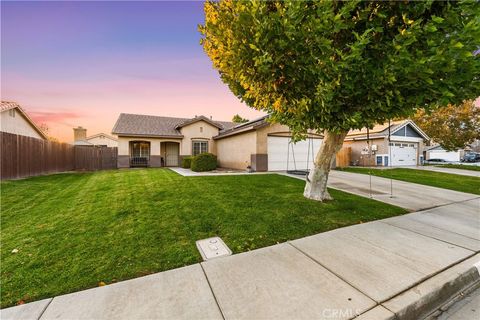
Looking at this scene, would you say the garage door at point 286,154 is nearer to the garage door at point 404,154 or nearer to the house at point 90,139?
the garage door at point 404,154

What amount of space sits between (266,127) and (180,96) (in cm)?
652

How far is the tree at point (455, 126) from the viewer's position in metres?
20.5

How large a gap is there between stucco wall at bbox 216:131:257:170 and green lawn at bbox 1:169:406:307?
6.86 metres

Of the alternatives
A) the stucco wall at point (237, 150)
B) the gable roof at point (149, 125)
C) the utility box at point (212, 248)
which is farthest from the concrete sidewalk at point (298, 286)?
the gable roof at point (149, 125)

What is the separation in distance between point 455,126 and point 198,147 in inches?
1081

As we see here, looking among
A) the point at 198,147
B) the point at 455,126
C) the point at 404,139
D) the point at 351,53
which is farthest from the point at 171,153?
the point at 455,126

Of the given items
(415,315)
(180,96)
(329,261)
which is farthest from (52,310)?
(180,96)

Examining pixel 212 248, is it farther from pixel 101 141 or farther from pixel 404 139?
pixel 101 141

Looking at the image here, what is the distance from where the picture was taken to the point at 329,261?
2885 mm

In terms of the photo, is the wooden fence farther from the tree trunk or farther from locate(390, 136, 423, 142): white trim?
locate(390, 136, 423, 142): white trim

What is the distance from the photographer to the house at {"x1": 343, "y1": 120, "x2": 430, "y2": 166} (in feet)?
62.8

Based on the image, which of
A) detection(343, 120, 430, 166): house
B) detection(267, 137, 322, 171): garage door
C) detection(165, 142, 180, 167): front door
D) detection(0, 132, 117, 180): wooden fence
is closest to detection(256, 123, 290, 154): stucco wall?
detection(267, 137, 322, 171): garage door

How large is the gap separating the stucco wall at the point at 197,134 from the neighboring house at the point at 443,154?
1545 inches

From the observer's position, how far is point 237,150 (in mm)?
15461
